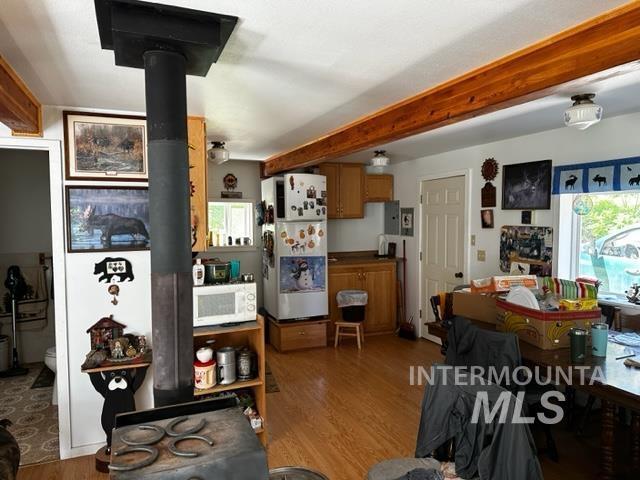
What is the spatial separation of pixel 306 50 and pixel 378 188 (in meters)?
4.10

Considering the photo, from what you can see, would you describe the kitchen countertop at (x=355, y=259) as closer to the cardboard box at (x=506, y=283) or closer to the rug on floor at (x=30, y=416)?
the cardboard box at (x=506, y=283)

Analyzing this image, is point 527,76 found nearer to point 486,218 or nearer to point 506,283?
point 506,283

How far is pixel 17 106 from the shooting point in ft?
6.94

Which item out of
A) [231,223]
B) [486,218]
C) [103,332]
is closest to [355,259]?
[231,223]

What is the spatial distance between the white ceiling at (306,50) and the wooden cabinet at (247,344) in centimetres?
141

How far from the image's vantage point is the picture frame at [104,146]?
2.66 meters

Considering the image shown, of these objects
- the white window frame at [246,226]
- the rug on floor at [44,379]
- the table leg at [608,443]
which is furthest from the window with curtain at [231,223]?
the table leg at [608,443]

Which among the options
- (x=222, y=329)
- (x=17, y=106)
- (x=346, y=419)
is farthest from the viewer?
(x=346, y=419)

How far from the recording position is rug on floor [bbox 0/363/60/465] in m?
2.85

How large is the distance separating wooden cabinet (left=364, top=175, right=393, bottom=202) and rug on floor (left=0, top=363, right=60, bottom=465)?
413cm

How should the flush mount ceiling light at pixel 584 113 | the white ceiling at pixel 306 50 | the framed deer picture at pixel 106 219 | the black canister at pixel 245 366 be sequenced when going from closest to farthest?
the white ceiling at pixel 306 50, the flush mount ceiling light at pixel 584 113, the framed deer picture at pixel 106 219, the black canister at pixel 245 366

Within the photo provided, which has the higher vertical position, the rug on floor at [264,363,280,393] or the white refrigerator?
the white refrigerator

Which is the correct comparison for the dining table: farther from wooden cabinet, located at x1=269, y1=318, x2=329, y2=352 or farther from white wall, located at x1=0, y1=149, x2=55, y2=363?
white wall, located at x1=0, y1=149, x2=55, y2=363

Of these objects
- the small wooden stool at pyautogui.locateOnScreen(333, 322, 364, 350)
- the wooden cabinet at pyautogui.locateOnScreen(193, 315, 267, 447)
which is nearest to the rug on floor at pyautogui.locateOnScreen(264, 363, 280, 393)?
the wooden cabinet at pyautogui.locateOnScreen(193, 315, 267, 447)
